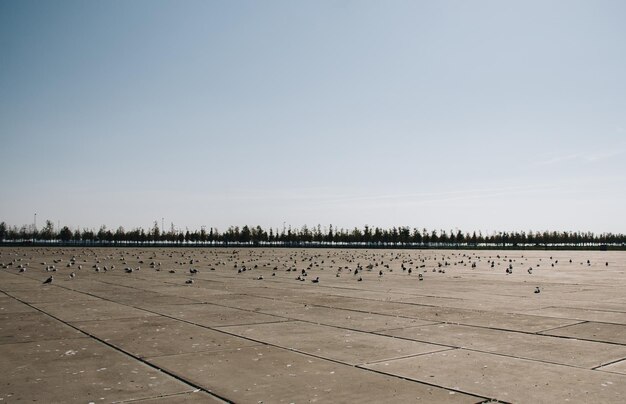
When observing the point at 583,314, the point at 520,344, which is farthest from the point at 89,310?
the point at 583,314

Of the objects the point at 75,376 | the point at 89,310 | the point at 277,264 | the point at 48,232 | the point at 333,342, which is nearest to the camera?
the point at 75,376

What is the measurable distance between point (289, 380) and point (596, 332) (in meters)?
6.20

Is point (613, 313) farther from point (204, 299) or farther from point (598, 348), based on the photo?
point (204, 299)

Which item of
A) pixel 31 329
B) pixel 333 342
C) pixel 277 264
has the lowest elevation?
pixel 277 264

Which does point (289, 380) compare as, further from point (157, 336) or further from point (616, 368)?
point (616, 368)

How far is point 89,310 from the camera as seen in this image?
12031 mm

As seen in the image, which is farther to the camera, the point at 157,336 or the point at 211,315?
the point at 211,315

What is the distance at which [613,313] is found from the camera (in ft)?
37.6

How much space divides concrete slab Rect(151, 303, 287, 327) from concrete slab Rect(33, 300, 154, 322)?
686mm

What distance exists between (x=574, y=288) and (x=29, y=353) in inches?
654

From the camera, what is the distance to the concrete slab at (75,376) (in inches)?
219

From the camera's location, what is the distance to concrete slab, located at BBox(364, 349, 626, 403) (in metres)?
5.51

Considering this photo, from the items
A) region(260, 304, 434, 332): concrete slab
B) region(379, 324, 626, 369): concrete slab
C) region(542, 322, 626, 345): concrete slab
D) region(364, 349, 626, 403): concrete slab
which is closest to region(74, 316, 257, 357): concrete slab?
region(260, 304, 434, 332): concrete slab

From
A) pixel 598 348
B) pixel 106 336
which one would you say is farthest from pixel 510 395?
pixel 106 336
